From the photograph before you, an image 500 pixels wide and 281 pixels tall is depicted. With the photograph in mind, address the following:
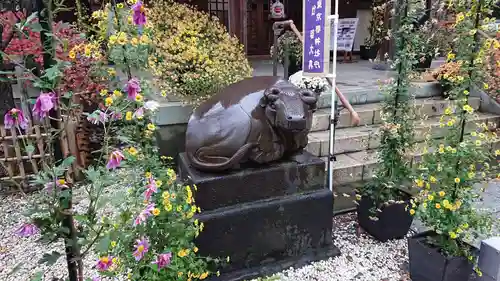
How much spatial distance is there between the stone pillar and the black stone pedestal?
999mm

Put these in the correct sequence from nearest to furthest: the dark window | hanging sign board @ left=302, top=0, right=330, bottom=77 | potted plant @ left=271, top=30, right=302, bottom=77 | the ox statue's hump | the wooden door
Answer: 1. the ox statue's hump
2. hanging sign board @ left=302, top=0, right=330, bottom=77
3. potted plant @ left=271, top=30, right=302, bottom=77
4. the dark window
5. the wooden door

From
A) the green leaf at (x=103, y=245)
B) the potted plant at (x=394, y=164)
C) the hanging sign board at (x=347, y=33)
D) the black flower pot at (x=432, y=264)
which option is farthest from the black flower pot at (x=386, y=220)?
the hanging sign board at (x=347, y=33)

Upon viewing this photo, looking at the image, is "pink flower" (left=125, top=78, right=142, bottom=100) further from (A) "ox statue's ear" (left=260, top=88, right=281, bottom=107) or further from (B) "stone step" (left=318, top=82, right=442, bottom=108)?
(B) "stone step" (left=318, top=82, right=442, bottom=108)

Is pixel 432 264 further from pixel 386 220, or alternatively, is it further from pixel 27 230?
pixel 27 230

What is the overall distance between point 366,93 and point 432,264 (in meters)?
2.83

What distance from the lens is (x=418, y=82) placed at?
5.17m

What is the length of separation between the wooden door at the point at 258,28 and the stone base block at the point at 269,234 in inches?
251

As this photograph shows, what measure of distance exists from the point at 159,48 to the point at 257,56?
5.14 meters

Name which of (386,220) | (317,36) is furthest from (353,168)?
(317,36)

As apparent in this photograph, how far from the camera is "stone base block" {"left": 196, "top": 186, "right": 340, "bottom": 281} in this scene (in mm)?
2482

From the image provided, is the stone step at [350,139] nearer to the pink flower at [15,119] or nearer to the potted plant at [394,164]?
the potted plant at [394,164]

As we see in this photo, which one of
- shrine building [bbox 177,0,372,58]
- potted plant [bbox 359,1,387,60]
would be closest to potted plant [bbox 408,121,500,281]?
shrine building [bbox 177,0,372,58]

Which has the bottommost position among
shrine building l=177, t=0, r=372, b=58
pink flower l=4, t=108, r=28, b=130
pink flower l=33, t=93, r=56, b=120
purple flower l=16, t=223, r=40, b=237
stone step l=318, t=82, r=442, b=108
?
stone step l=318, t=82, r=442, b=108

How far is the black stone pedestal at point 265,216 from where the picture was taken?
8.10 ft
